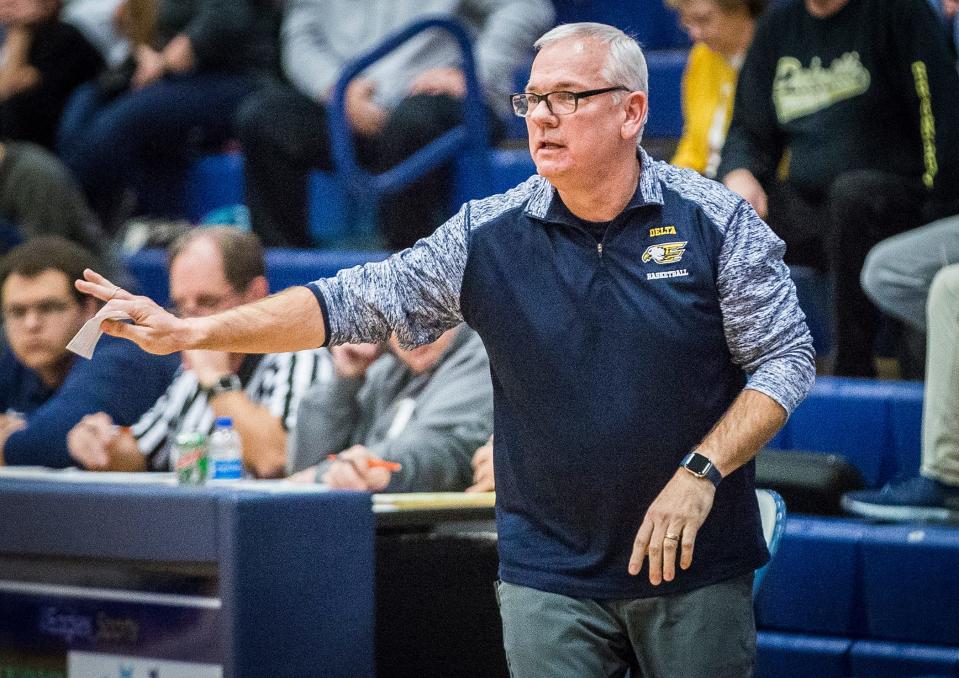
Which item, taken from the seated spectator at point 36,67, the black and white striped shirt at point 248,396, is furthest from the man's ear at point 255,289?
the seated spectator at point 36,67

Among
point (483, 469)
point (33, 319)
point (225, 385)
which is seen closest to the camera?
point (483, 469)

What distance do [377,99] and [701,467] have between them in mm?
3541

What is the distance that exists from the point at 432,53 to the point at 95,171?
5.05 feet

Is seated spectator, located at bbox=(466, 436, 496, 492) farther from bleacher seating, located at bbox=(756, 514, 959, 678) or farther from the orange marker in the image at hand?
bleacher seating, located at bbox=(756, 514, 959, 678)

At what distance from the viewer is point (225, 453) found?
3.77 meters

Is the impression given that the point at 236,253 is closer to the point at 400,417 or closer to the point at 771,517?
the point at 400,417

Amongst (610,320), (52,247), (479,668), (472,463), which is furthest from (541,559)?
(52,247)

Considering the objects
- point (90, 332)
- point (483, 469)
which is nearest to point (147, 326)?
point (90, 332)

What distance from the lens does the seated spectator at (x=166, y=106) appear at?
6.06m

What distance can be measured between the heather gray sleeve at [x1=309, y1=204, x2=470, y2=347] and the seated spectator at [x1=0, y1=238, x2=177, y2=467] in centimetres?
201

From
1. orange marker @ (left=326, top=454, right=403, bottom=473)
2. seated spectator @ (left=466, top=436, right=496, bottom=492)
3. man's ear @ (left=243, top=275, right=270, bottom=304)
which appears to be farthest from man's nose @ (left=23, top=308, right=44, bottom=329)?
seated spectator @ (left=466, top=436, right=496, bottom=492)

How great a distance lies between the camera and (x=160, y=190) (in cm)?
634

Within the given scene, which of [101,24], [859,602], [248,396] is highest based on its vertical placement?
[101,24]

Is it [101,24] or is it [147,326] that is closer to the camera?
[147,326]
